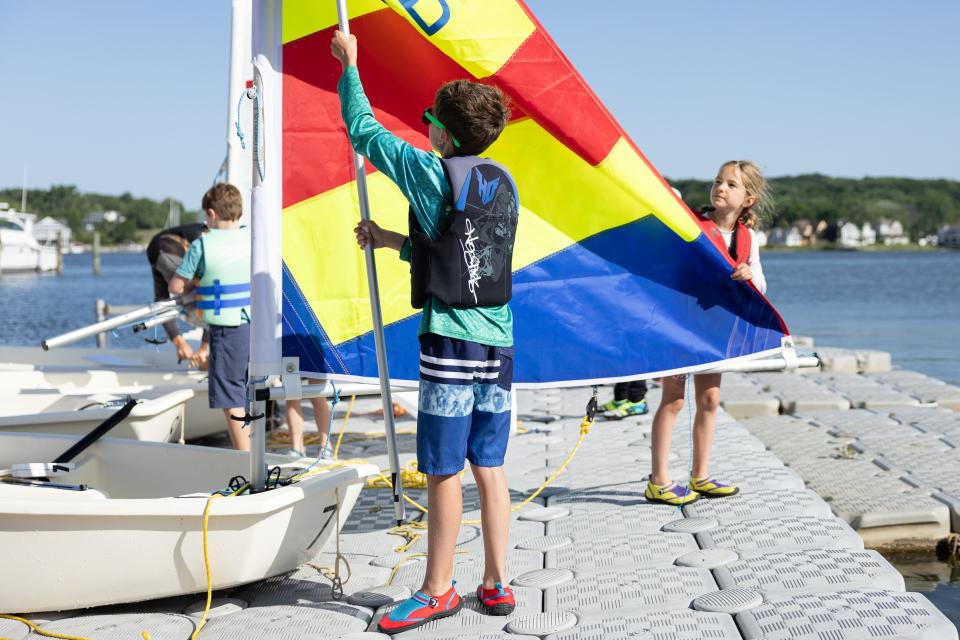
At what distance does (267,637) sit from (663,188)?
7.97 feet

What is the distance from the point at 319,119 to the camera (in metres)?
3.96

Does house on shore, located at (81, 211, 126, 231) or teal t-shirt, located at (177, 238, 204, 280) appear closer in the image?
teal t-shirt, located at (177, 238, 204, 280)

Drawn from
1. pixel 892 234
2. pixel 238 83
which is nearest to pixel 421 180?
pixel 238 83

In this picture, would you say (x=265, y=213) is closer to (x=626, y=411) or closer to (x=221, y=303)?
(x=221, y=303)

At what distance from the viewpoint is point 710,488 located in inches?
205

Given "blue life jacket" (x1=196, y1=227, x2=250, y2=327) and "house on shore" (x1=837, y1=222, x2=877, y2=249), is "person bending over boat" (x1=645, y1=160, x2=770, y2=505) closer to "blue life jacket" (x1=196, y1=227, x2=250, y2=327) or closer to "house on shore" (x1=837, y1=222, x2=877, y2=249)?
"blue life jacket" (x1=196, y1=227, x2=250, y2=327)

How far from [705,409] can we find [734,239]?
0.86 m

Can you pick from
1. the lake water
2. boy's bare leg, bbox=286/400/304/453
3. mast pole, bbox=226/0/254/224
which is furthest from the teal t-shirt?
the lake water

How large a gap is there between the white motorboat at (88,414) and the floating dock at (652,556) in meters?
1.36

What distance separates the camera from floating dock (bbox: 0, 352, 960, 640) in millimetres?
3477

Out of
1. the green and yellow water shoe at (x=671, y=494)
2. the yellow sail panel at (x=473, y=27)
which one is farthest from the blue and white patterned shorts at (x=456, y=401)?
the green and yellow water shoe at (x=671, y=494)

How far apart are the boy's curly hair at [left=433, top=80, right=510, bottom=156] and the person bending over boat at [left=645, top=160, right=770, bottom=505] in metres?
1.79

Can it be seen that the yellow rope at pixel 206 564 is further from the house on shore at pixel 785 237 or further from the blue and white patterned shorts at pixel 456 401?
the house on shore at pixel 785 237

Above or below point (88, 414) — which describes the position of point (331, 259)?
above
